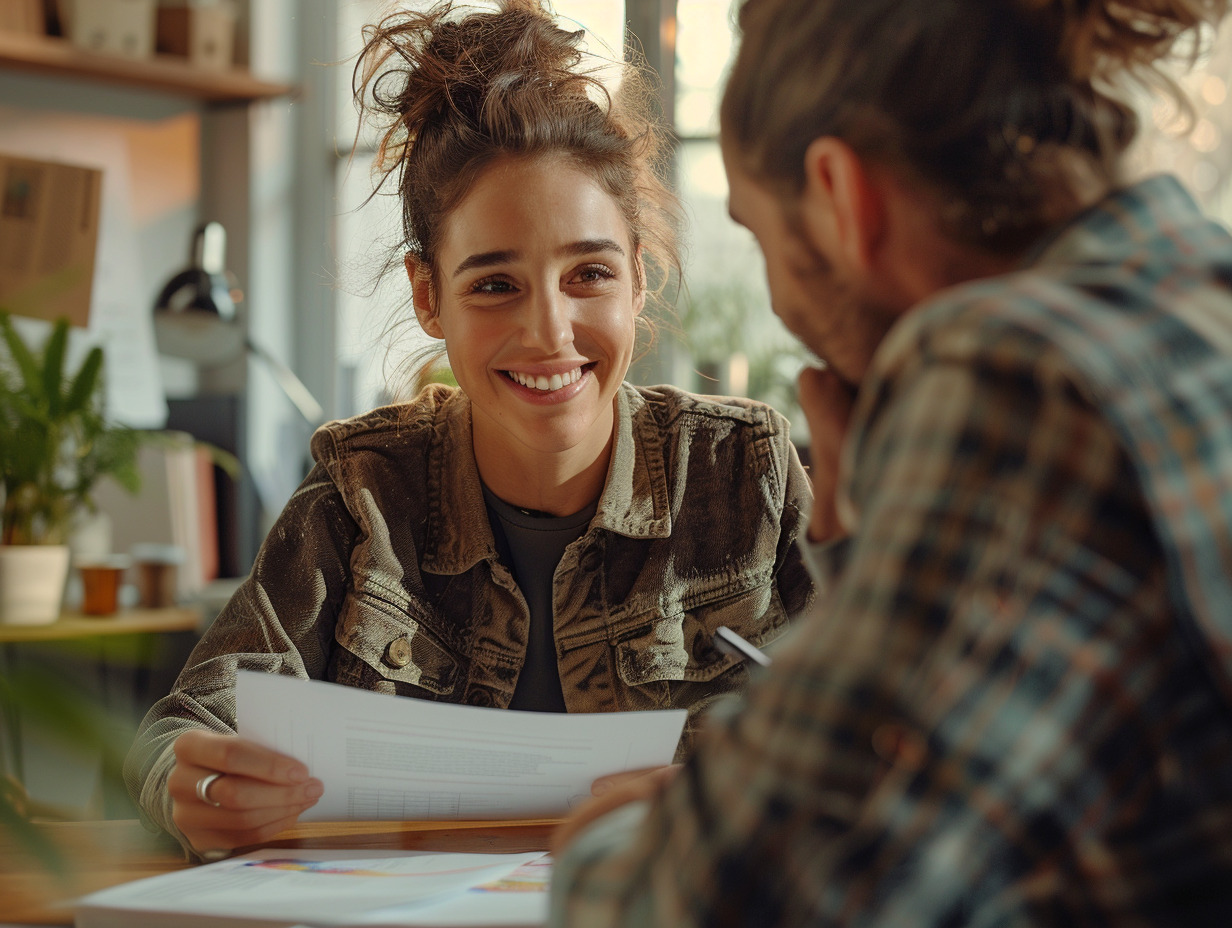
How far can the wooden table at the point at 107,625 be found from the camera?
2.32 meters

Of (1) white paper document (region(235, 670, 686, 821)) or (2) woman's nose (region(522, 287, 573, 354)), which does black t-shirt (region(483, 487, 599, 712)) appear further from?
(1) white paper document (region(235, 670, 686, 821))

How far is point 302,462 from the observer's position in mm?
3564

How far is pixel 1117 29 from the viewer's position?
510 mm

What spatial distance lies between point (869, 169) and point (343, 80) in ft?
11.8

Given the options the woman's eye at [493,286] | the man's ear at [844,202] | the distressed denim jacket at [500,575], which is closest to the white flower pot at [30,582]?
the distressed denim jacket at [500,575]

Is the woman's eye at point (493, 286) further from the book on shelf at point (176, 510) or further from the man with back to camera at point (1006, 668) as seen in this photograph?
the book on shelf at point (176, 510)

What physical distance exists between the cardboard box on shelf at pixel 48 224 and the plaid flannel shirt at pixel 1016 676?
2.54ft

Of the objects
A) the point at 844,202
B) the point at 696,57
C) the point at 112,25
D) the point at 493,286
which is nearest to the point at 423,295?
the point at 493,286

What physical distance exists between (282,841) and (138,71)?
9.85 ft

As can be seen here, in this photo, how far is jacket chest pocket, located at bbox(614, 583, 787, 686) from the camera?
1224 mm

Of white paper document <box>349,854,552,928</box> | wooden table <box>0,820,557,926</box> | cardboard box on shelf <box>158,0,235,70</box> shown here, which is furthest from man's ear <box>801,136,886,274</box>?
cardboard box on shelf <box>158,0,235,70</box>

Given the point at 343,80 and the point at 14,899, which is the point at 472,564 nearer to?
the point at 14,899

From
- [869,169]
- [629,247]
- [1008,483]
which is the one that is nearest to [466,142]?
[629,247]

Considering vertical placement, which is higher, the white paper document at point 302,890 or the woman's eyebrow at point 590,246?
the woman's eyebrow at point 590,246
